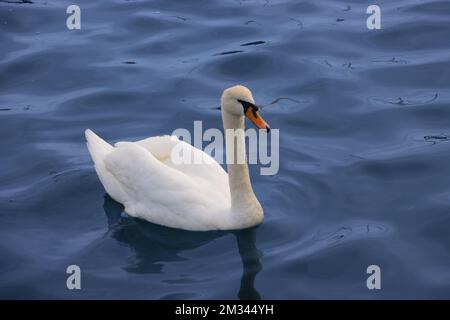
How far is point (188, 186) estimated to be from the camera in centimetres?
936

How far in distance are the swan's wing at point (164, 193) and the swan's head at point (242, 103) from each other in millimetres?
1037

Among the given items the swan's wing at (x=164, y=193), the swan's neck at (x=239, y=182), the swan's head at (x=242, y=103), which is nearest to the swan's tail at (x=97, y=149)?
the swan's wing at (x=164, y=193)

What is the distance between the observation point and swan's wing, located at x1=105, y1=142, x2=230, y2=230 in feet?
30.5

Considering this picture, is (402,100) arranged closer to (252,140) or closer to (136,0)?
(252,140)

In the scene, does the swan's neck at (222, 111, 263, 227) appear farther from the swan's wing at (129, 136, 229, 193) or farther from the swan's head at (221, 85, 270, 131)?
the swan's wing at (129, 136, 229, 193)

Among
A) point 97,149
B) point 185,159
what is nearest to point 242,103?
point 185,159

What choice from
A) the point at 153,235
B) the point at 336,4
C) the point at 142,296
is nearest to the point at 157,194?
the point at 153,235

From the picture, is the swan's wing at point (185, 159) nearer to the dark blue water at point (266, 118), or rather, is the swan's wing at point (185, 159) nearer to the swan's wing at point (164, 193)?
the swan's wing at point (164, 193)

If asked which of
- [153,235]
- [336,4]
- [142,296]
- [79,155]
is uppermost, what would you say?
[336,4]

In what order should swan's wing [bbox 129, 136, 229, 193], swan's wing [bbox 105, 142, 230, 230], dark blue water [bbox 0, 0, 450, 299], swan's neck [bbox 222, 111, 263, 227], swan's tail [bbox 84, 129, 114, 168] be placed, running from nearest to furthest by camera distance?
dark blue water [bbox 0, 0, 450, 299]
swan's neck [bbox 222, 111, 263, 227]
swan's wing [bbox 105, 142, 230, 230]
swan's wing [bbox 129, 136, 229, 193]
swan's tail [bbox 84, 129, 114, 168]

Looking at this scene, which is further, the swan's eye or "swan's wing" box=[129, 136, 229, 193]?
"swan's wing" box=[129, 136, 229, 193]

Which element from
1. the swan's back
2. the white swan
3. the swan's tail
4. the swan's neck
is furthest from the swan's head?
the swan's tail

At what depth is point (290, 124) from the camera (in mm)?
12000

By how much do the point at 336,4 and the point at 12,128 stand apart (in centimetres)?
659
